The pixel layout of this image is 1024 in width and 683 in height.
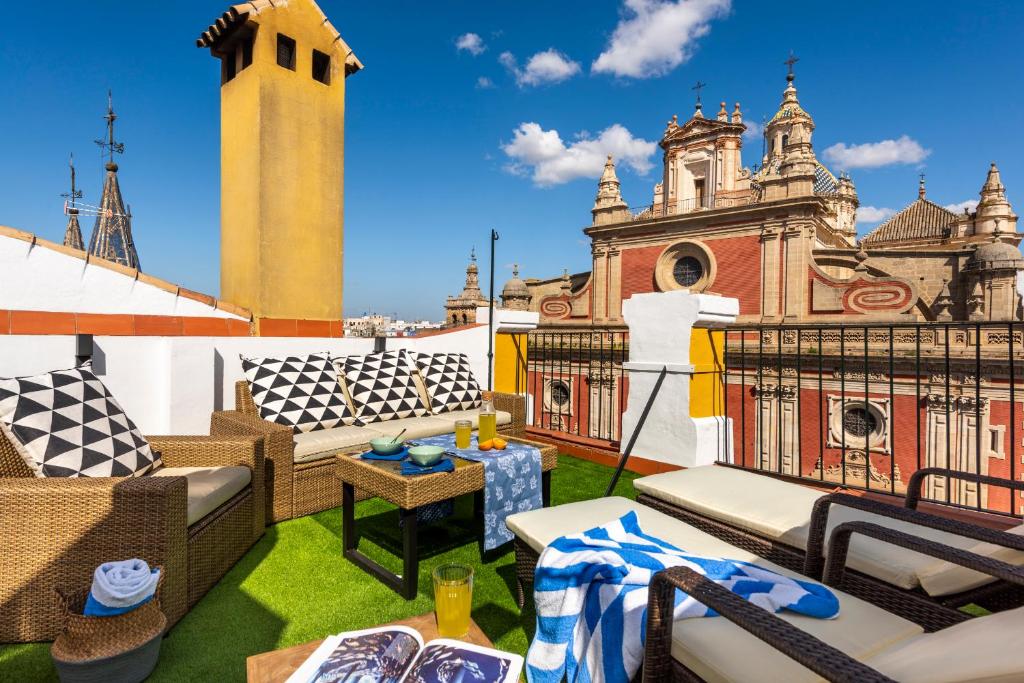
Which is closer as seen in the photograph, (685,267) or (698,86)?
(685,267)

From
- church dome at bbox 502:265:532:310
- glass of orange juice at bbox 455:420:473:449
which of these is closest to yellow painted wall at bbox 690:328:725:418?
glass of orange juice at bbox 455:420:473:449

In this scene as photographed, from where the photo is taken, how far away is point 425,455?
79.8 inches

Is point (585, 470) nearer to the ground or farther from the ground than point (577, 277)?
nearer to the ground

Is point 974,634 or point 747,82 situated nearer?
point 974,634

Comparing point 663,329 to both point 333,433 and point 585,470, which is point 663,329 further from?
point 333,433

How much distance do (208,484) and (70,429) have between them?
1.83 feet

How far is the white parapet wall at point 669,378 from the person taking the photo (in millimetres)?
3260

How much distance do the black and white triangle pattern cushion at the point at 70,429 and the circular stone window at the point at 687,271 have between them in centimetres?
1700

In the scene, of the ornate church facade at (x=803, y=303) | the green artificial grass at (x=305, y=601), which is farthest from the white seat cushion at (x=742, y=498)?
the ornate church facade at (x=803, y=303)

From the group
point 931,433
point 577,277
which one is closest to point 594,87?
point 577,277

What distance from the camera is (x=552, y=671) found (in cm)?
135

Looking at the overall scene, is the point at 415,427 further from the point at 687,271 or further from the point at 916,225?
the point at 916,225

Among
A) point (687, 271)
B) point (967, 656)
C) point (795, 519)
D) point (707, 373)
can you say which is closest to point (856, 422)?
point (687, 271)

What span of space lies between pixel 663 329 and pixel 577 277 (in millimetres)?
19629
